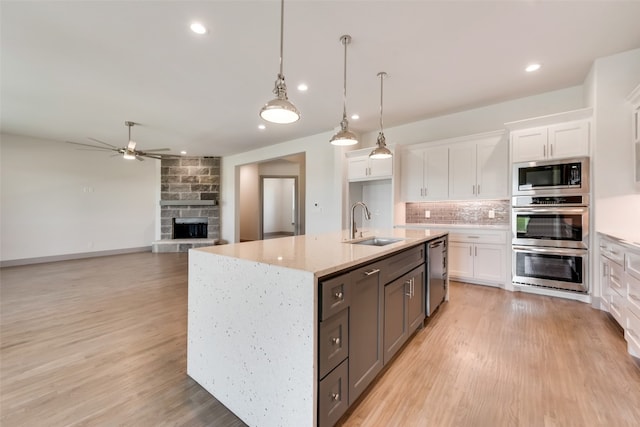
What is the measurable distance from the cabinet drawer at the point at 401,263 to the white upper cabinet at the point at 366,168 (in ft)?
8.00

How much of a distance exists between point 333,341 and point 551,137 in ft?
12.9

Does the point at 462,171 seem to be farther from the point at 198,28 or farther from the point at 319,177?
the point at 198,28

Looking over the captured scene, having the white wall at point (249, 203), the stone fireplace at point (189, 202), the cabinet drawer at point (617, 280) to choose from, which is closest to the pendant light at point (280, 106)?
the cabinet drawer at point (617, 280)

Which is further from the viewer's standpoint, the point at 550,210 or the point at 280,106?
the point at 550,210

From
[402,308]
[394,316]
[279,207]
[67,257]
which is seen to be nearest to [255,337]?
[394,316]

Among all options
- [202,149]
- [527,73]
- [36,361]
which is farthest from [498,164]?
[202,149]

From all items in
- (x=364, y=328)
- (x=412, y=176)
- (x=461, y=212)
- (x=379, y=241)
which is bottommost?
(x=364, y=328)


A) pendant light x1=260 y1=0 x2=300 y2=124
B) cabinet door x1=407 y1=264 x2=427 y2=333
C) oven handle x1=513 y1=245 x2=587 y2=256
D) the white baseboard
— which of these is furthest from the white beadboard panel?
the white baseboard

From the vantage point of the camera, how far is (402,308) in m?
2.12

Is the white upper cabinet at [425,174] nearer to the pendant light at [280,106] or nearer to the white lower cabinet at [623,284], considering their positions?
the white lower cabinet at [623,284]

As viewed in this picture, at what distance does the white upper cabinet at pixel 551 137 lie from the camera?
10.7ft

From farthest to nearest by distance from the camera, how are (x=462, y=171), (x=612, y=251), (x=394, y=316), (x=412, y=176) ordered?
(x=412, y=176)
(x=462, y=171)
(x=612, y=251)
(x=394, y=316)

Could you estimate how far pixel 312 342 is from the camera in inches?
47.8

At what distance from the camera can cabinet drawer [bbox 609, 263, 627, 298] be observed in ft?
7.68
